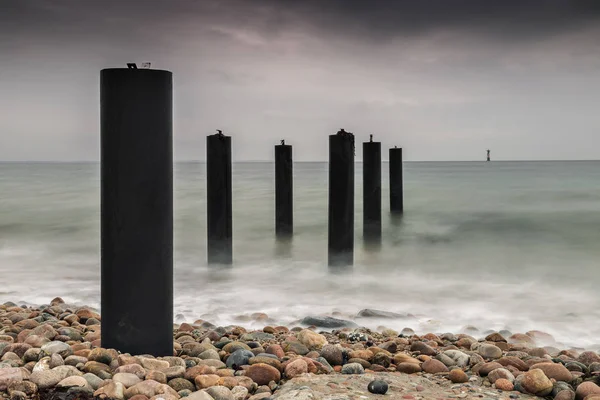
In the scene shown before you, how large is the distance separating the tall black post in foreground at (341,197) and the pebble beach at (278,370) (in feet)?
15.6

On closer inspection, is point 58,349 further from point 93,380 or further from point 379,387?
point 379,387

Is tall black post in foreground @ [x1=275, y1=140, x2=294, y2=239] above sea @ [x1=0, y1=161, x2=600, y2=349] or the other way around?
above

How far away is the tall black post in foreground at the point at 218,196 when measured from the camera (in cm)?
986

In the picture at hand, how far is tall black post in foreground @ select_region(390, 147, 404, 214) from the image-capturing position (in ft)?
55.2

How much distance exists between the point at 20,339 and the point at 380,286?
513 centimetres

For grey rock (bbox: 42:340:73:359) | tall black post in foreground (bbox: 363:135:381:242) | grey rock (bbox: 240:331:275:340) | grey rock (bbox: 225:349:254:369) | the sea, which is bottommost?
the sea

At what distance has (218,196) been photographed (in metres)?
9.85

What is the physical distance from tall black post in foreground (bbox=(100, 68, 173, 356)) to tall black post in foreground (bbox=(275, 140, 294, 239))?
909 centimetres

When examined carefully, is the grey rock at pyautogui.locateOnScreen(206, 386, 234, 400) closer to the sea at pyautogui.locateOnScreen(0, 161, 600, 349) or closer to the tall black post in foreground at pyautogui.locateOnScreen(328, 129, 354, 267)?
the sea at pyautogui.locateOnScreen(0, 161, 600, 349)

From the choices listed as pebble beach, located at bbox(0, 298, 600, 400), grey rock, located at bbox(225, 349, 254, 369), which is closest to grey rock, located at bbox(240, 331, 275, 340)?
pebble beach, located at bbox(0, 298, 600, 400)

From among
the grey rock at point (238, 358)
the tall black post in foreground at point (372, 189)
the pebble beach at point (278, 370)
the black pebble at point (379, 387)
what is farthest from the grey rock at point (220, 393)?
the tall black post in foreground at point (372, 189)

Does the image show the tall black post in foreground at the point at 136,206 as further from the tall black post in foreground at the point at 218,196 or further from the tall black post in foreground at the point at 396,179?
the tall black post in foreground at the point at 396,179

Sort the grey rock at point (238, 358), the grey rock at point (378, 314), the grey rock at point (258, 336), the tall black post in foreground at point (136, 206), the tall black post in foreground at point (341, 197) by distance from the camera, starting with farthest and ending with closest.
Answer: the tall black post in foreground at point (341, 197) < the grey rock at point (378, 314) < the grey rock at point (258, 336) < the grey rock at point (238, 358) < the tall black post in foreground at point (136, 206)

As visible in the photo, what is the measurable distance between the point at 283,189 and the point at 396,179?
17.8 feet
